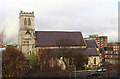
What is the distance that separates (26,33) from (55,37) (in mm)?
9181

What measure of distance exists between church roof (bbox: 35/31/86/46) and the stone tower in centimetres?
191

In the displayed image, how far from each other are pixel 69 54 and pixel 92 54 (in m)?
10.7

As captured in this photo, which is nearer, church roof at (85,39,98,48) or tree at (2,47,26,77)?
tree at (2,47,26,77)

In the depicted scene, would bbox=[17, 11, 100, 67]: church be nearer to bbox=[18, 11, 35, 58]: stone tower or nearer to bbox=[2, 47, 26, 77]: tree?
bbox=[18, 11, 35, 58]: stone tower

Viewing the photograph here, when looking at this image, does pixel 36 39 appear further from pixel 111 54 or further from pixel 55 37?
pixel 111 54

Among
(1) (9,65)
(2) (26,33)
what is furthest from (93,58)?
(1) (9,65)

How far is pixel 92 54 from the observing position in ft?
144

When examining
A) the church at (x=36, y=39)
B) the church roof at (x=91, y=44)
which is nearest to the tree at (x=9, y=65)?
the church at (x=36, y=39)

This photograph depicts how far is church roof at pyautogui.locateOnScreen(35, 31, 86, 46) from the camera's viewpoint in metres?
46.3

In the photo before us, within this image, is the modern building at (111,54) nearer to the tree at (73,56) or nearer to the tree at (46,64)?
the tree at (73,56)

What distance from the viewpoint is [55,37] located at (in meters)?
48.4

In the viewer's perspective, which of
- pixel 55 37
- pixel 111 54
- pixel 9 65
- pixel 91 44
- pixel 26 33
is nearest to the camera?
pixel 9 65

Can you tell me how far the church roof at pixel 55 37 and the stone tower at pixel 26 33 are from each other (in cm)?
191

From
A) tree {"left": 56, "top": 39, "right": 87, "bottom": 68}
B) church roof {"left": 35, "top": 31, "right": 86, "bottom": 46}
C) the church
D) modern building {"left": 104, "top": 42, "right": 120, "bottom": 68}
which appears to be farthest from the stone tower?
modern building {"left": 104, "top": 42, "right": 120, "bottom": 68}
